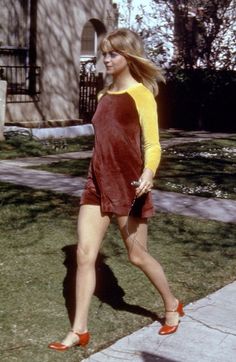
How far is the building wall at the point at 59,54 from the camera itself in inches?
611

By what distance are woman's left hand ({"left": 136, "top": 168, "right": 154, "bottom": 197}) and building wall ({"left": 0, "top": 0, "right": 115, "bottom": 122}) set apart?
11.3 metres

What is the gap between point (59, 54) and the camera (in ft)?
53.3

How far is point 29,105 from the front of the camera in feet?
50.9

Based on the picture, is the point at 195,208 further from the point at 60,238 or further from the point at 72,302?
the point at 72,302

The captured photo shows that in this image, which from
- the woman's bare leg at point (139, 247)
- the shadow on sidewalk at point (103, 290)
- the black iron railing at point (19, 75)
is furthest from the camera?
the black iron railing at point (19, 75)

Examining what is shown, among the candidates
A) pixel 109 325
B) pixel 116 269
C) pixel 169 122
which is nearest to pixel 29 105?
pixel 169 122

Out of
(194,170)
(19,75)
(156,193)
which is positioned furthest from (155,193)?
(19,75)

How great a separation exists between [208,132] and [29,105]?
16.5 ft

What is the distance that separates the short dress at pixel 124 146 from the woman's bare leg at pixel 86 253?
69 mm

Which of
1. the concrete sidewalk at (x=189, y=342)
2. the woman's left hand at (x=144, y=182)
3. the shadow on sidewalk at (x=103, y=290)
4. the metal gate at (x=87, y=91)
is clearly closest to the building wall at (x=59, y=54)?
the metal gate at (x=87, y=91)

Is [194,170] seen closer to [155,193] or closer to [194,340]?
[155,193]

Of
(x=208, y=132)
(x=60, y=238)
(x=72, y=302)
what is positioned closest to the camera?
(x=72, y=302)

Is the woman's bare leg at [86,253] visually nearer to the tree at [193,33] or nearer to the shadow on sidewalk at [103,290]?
the shadow on sidewalk at [103,290]

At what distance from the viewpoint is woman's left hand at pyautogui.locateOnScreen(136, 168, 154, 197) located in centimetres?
386
